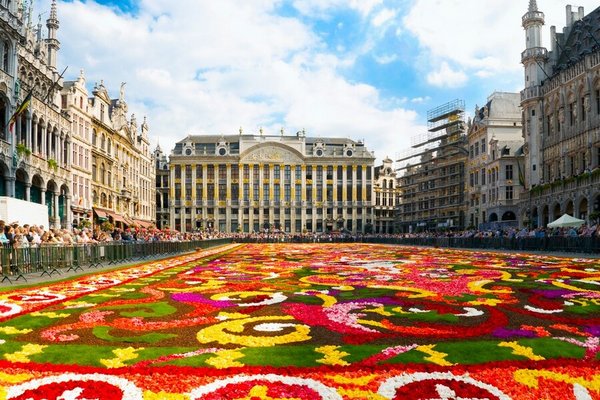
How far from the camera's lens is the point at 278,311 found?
18.2 ft

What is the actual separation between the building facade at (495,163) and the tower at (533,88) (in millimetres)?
5385

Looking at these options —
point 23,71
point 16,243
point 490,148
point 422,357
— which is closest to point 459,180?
point 490,148

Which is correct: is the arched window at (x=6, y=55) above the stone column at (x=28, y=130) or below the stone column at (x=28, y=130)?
above

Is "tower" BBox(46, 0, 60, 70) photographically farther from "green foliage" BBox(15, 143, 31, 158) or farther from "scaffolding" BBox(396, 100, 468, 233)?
"scaffolding" BBox(396, 100, 468, 233)

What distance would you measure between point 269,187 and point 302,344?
82.3m

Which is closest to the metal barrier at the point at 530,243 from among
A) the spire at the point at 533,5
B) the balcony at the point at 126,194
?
the spire at the point at 533,5

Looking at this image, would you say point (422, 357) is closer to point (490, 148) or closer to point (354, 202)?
point (490, 148)

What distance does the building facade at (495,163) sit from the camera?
51000mm

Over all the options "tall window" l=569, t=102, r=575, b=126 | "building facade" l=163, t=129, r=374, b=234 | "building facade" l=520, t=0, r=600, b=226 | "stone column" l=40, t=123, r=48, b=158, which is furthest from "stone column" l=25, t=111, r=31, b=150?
"building facade" l=163, t=129, r=374, b=234

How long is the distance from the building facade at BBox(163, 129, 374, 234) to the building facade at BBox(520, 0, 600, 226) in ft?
144

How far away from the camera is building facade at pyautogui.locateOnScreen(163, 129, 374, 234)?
85688 millimetres

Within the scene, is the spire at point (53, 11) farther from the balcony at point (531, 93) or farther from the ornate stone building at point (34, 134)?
the balcony at point (531, 93)

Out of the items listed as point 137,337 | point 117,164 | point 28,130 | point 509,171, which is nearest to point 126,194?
point 117,164

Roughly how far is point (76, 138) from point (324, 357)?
1482 inches
